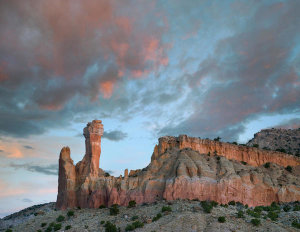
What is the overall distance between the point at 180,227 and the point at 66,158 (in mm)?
34376

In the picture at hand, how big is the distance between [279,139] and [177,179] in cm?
7295

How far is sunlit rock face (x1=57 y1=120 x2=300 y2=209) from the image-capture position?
57.5 metres

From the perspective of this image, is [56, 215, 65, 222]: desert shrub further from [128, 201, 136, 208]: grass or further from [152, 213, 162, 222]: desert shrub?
[152, 213, 162, 222]: desert shrub

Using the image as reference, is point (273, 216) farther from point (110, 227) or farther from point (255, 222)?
point (110, 227)

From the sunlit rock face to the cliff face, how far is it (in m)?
37.1

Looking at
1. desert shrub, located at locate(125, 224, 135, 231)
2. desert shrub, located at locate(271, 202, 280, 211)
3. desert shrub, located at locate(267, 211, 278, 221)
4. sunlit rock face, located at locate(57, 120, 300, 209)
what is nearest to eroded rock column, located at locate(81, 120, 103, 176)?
sunlit rock face, located at locate(57, 120, 300, 209)

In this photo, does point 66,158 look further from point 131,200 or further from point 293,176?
point 293,176

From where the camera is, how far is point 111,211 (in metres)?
53.2

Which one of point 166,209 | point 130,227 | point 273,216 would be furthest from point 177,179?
point 273,216

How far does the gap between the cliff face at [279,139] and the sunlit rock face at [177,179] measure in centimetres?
3708

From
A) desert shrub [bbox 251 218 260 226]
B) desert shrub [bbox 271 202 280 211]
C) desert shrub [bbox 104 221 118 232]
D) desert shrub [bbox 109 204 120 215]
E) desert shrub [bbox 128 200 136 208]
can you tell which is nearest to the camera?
desert shrub [bbox 251 218 260 226]

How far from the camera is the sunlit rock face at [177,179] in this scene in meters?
57.5

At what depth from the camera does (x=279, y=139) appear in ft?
384

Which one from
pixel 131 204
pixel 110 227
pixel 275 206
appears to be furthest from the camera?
pixel 275 206
